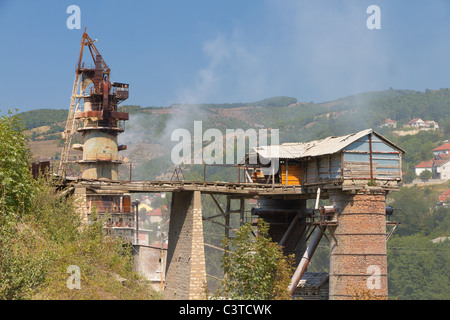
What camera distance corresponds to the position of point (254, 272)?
37.0 m

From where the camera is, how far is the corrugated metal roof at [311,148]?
43.7 metres

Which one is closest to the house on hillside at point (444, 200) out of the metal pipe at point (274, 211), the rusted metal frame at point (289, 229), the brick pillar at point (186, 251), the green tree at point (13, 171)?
the metal pipe at point (274, 211)

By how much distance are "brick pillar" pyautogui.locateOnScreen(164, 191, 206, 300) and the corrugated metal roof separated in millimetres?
6701

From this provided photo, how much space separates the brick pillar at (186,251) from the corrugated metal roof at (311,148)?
670 cm

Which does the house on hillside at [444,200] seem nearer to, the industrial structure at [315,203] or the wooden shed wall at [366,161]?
the industrial structure at [315,203]

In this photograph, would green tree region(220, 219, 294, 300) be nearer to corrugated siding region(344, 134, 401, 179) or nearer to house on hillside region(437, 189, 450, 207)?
corrugated siding region(344, 134, 401, 179)

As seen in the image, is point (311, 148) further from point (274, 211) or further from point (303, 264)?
point (303, 264)

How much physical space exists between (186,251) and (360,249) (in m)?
11.2

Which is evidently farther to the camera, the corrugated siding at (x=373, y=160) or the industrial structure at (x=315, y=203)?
the corrugated siding at (x=373, y=160)

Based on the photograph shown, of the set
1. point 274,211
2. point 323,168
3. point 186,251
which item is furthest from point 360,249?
point 186,251

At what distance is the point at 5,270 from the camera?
29500 millimetres

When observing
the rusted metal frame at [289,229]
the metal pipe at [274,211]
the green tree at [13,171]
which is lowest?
the rusted metal frame at [289,229]
